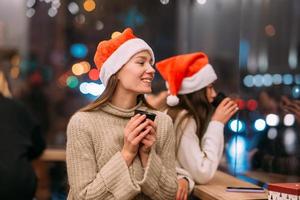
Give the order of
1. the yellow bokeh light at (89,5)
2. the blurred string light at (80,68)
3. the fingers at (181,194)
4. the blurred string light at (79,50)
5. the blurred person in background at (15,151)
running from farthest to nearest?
the blurred string light at (79,50) < the blurred string light at (80,68) < the yellow bokeh light at (89,5) < the blurred person in background at (15,151) < the fingers at (181,194)

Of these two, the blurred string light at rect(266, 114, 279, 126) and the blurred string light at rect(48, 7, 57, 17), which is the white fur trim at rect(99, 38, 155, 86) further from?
the blurred string light at rect(48, 7, 57, 17)

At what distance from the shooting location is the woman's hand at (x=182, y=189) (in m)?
2.20

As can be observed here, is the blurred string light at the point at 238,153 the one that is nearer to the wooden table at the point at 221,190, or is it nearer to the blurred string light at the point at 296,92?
the wooden table at the point at 221,190

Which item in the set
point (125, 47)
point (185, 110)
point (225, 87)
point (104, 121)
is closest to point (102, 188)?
point (104, 121)

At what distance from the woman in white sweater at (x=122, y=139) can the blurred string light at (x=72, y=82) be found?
2.66 m

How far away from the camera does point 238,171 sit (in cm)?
277

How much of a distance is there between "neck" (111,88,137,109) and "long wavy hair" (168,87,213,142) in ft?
1.51

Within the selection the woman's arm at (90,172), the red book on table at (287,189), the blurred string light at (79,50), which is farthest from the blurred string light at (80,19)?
the red book on table at (287,189)

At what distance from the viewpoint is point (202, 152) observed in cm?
246

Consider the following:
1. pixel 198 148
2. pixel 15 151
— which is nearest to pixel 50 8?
pixel 15 151

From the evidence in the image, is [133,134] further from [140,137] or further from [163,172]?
[163,172]

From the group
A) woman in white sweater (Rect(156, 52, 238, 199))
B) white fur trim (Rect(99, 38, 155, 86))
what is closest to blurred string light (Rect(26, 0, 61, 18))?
woman in white sweater (Rect(156, 52, 238, 199))

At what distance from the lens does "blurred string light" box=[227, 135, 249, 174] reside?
272cm

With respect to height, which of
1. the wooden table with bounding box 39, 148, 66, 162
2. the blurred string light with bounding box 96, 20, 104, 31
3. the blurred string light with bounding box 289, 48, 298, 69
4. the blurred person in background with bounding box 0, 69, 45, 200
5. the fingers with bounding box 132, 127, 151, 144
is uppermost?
the blurred string light with bounding box 96, 20, 104, 31
